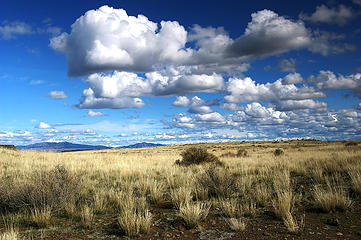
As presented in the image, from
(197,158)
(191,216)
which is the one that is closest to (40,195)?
(191,216)

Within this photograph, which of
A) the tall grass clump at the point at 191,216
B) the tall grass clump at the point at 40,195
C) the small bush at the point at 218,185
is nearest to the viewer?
the tall grass clump at the point at 191,216

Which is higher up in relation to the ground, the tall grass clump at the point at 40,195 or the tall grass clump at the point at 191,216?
the tall grass clump at the point at 40,195

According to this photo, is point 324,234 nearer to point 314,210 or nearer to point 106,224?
point 314,210

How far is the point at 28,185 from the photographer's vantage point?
25.8ft

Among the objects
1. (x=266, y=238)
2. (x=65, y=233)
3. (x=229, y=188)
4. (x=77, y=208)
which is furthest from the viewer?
(x=229, y=188)

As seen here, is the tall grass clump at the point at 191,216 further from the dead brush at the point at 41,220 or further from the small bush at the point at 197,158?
the small bush at the point at 197,158

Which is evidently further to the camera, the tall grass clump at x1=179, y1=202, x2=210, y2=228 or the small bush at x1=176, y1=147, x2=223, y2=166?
the small bush at x1=176, y1=147, x2=223, y2=166

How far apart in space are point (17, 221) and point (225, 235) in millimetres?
5366

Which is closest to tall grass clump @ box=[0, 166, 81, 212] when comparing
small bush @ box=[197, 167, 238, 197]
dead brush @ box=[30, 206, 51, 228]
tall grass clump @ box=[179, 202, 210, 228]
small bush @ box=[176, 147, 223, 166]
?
dead brush @ box=[30, 206, 51, 228]

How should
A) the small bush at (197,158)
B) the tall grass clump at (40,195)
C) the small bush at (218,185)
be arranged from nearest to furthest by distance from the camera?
1. the tall grass clump at (40,195)
2. the small bush at (218,185)
3. the small bush at (197,158)

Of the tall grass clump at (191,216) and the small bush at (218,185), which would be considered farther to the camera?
the small bush at (218,185)

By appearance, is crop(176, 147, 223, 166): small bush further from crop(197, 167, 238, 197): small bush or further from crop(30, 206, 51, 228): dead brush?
crop(30, 206, 51, 228): dead brush

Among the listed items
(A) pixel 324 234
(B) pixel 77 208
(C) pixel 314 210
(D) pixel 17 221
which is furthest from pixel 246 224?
(D) pixel 17 221

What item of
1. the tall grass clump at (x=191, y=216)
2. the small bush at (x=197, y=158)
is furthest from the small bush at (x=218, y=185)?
the small bush at (x=197, y=158)
